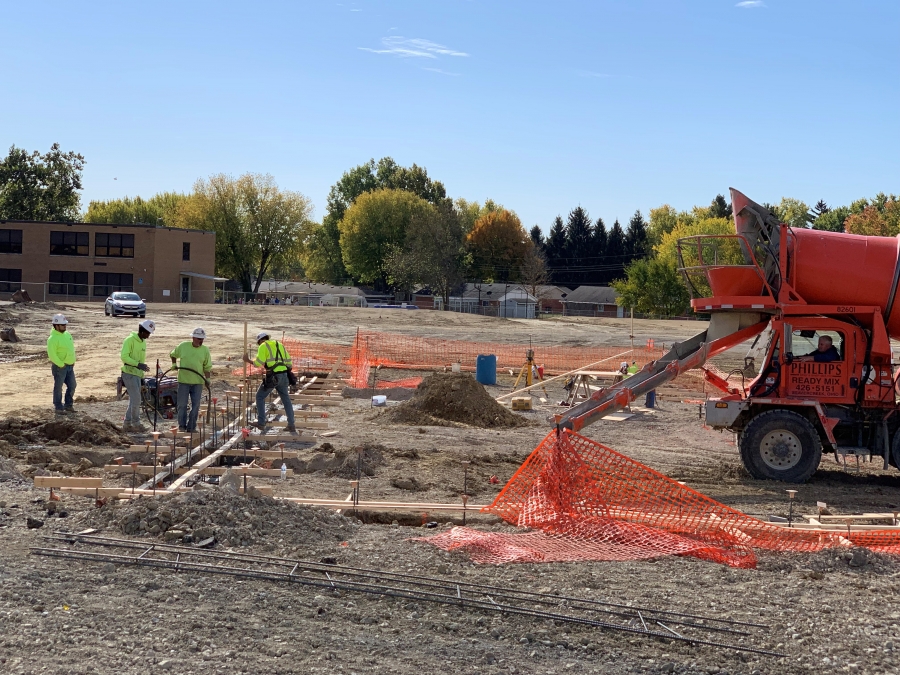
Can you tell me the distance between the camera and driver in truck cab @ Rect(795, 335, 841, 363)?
11516mm

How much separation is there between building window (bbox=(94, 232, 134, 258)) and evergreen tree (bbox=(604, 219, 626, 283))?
5338 cm

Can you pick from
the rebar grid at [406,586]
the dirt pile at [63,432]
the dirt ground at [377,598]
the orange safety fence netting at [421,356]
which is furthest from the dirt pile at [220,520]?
the orange safety fence netting at [421,356]

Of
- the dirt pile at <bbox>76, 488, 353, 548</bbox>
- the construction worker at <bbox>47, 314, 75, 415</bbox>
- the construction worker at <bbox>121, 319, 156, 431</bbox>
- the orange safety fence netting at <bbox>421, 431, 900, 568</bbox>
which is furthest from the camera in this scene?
the construction worker at <bbox>47, 314, 75, 415</bbox>

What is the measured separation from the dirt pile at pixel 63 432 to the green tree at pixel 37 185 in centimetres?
7370

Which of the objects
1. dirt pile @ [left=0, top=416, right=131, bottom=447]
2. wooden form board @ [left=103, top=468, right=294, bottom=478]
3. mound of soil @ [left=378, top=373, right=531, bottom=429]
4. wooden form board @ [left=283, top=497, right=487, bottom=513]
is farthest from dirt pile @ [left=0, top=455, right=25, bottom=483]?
mound of soil @ [left=378, top=373, right=531, bottom=429]

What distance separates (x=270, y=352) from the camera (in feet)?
45.9

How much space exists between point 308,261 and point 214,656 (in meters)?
97.9

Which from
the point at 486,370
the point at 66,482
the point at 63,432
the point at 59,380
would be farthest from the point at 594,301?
the point at 66,482

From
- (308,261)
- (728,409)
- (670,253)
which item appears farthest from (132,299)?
(308,261)

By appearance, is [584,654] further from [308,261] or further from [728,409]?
[308,261]

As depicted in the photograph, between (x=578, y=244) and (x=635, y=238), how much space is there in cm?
627

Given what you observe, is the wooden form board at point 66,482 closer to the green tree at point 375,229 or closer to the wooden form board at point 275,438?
the wooden form board at point 275,438

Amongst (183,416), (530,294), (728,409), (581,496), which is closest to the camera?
(581,496)

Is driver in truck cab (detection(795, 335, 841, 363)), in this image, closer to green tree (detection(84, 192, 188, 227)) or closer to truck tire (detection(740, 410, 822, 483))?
truck tire (detection(740, 410, 822, 483))
